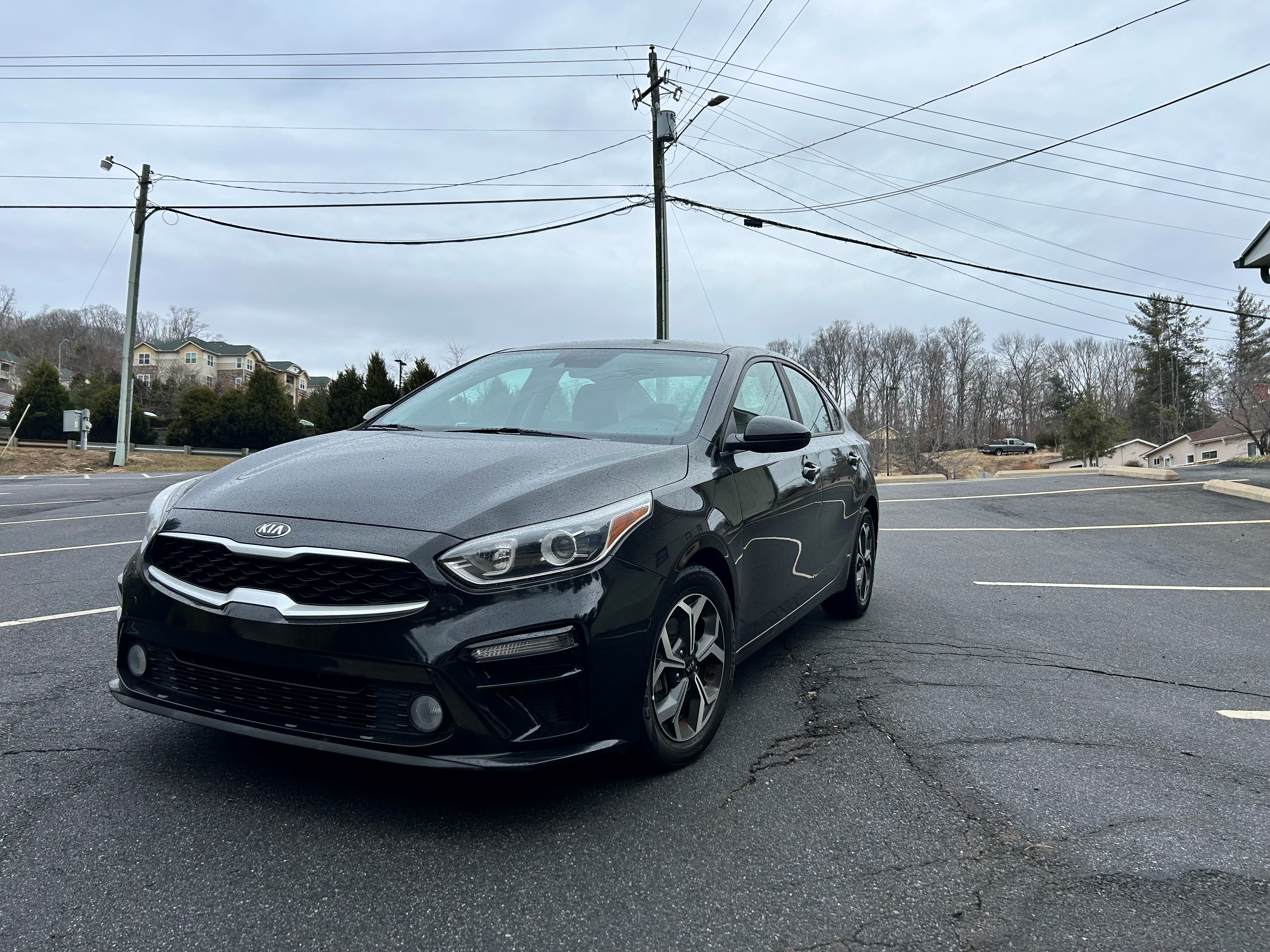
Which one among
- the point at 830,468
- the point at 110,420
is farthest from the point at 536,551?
the point at 110,420

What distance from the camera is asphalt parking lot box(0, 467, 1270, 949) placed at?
2102 mm

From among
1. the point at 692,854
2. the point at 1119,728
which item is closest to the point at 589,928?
the point at 692,854

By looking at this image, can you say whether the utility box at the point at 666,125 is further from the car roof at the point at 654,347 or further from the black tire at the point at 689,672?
the black tire at the point at 689,672

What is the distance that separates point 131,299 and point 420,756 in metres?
28.8

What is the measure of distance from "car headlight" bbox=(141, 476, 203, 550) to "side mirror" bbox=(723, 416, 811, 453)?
2.00 meters

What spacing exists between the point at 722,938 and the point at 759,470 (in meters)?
2.10

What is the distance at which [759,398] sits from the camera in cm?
428

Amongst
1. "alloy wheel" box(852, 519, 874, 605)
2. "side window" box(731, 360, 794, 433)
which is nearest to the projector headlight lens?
"side window" box(731, 360, 794, 433)

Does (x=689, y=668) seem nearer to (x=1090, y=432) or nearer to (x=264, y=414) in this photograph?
(x=264, y=414)

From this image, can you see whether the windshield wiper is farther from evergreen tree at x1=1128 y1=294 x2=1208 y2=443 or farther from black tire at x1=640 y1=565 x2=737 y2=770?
evergreen tree at x1=1128 y1=294 x2=1208 y2=443

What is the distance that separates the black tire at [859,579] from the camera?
539 centimetres

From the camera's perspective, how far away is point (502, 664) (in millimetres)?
2459

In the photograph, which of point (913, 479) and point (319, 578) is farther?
point (913, 479)

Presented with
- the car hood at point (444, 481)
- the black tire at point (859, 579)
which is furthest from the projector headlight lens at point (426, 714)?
the black tire at point (859, 579)
